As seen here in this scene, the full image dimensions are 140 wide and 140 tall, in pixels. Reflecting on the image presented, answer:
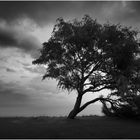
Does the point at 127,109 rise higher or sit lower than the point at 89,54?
lower

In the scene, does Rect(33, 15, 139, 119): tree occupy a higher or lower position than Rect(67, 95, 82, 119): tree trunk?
higher

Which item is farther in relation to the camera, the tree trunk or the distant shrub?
the tree trunk

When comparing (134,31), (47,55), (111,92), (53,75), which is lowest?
(111,92)

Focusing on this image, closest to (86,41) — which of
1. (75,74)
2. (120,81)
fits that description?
(75,74)

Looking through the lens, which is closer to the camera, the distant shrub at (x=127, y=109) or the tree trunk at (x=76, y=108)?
the distant shrub at (x=127, y=109)

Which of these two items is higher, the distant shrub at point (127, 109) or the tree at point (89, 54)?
the tree at point (89, 54)

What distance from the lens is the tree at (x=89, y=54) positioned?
34.5 m

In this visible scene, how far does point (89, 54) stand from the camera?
34812mm

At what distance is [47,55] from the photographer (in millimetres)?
36656

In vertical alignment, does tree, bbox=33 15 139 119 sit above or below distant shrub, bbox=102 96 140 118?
above

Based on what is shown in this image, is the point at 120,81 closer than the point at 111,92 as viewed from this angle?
Yes

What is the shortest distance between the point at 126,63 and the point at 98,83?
5.38m

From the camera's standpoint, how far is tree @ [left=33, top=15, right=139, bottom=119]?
3447cm

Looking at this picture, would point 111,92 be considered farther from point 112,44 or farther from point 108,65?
point 112,44
